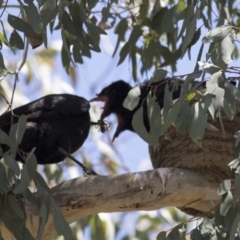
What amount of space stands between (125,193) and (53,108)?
3.44 feet

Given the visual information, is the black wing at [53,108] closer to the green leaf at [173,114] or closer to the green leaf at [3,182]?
the green leaf at [3,182]

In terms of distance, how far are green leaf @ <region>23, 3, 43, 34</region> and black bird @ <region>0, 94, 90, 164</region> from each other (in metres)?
1.04

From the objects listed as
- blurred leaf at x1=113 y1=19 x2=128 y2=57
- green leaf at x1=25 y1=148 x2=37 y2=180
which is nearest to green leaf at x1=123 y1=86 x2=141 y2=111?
green leaf at x1=25 y1=148 x2=37 y2=180

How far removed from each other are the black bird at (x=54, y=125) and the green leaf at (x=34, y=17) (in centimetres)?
104

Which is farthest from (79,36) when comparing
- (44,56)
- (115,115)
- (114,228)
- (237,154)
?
(44,56)

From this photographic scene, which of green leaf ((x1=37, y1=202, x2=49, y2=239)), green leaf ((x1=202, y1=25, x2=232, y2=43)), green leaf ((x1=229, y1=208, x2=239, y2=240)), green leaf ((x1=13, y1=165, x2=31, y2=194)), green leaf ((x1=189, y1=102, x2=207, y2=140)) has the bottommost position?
green leaf ((x1=229, y1=208, x2=239, y2=240))

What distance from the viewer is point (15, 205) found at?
3.29 meters

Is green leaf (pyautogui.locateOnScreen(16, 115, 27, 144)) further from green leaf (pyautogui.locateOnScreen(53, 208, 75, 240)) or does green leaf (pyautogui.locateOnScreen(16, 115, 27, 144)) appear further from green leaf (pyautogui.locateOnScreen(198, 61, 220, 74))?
green leaf (pyautogui.locateOnScreen(198, 61, 220, 74))

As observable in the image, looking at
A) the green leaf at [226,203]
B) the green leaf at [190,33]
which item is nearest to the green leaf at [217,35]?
the green leaf at [190,33]

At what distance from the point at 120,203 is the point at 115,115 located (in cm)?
183

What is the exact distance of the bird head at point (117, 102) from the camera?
5.67 metres

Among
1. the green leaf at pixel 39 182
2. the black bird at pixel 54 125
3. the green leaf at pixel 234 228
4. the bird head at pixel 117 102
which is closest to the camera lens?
the green leaf at pixel 234 228

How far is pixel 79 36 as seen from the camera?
13.2 ft

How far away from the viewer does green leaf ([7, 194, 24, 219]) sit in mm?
3279
